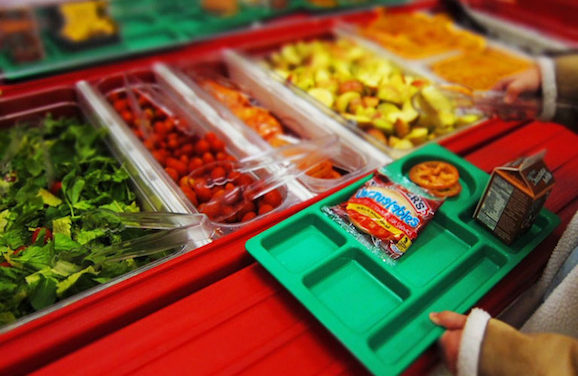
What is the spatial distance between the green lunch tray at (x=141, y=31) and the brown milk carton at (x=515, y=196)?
1431mm

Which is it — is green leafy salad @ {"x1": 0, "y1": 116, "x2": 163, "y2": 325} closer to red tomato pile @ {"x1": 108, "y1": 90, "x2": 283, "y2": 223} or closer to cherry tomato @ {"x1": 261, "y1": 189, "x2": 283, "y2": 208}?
red tomato pile @ {"x1": 108, "y1": 90, "x2": 283, "y2": 223}

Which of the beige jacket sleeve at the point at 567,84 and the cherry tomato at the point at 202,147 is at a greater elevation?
the cherry tomato at the point at 202,147

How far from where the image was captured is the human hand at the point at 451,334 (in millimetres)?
805

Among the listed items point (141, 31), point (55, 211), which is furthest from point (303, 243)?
point (141, 31)

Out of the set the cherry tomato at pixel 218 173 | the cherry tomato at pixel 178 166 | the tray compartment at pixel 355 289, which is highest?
the cherry tomato at pixel 178 166

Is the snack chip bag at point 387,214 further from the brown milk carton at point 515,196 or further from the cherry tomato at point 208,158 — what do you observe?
the cherry tomato at point 208,158

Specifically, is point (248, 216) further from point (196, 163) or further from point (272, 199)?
point (196, 163)

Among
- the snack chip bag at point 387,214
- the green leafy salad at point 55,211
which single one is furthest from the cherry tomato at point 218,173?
the snack chip bag at point 387,214

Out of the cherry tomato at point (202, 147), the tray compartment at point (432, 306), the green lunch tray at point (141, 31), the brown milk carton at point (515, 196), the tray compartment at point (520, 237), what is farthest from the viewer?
the green lunch tray at point (141, 31)

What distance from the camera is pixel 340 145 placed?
4.74 ft

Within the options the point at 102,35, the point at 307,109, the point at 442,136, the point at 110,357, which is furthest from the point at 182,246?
the point at 102,35

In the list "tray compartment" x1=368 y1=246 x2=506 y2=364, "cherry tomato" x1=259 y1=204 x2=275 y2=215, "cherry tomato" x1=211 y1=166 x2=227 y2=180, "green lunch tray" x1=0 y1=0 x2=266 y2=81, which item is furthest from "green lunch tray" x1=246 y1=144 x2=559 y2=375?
"green lunch tray" x1=0 y1=0 x2=266 y2=81

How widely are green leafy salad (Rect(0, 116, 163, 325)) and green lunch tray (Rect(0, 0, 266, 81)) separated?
0.28 meters

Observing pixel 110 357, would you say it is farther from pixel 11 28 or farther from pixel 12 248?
pixel 11 28
